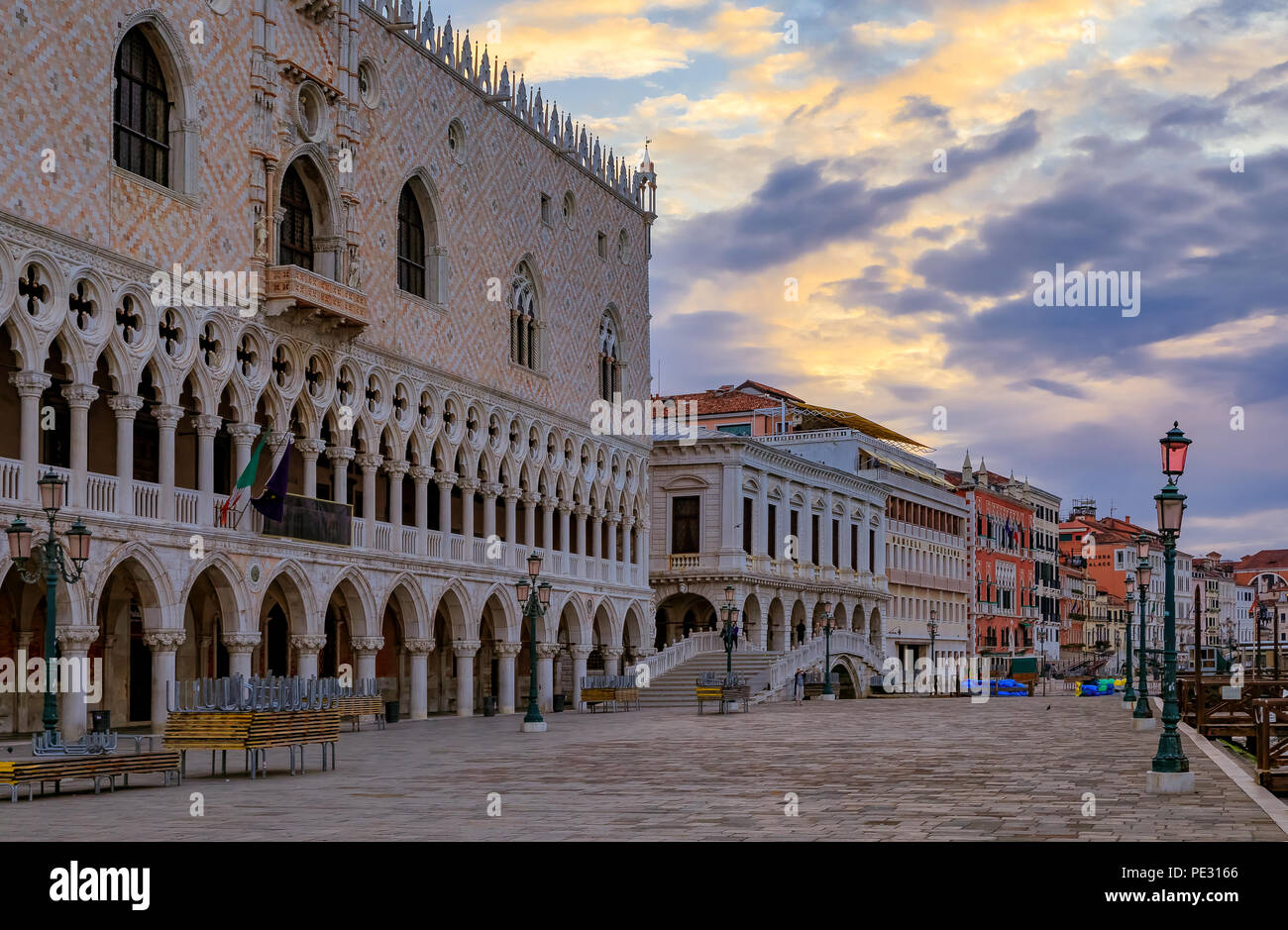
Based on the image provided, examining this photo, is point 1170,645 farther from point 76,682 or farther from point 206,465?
point 206,465

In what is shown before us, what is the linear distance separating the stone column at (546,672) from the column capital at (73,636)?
19334 millimetres

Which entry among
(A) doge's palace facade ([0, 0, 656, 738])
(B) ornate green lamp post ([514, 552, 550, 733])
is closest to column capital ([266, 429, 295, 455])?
(A) doge's palace facade ([0, 0, 656, 738])

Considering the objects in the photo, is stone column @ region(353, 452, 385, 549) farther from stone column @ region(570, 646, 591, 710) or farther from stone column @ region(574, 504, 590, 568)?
stone column @ region(574, 504, 590, 568)

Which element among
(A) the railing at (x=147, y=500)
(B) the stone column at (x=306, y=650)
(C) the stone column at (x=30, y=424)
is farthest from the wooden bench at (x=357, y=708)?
(C) the stone column at (x=30, y=424)

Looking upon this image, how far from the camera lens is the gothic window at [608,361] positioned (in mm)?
49981

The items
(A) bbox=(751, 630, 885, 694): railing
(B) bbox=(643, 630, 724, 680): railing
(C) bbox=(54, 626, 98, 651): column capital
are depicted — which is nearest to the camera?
(C) bbox=(54, 626, 98, 651): column capital

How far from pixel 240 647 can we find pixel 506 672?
40.9 feet

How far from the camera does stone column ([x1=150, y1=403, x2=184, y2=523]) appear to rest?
2841cm

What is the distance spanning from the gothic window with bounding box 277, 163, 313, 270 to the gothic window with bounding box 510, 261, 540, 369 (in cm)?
935

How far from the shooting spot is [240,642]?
30.4 metres

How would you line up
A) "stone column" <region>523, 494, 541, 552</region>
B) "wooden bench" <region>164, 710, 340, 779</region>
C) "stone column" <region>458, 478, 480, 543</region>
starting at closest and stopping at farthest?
"wooden bench" <region>164, 710, 340, 779</region>
"stone column" <region>458, 478, 480, 543</region>
"stone column" <region>523, 494, 541, 552</region>

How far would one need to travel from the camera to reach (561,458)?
151 feet

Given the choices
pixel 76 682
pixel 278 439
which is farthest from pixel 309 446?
pixel 76 682
